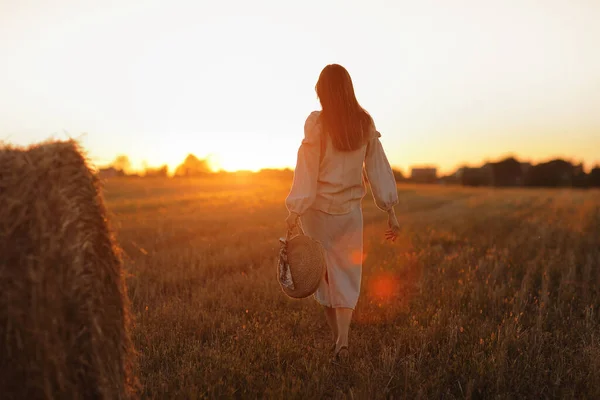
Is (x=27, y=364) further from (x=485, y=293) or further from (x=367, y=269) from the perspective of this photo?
(x=367, y=269)

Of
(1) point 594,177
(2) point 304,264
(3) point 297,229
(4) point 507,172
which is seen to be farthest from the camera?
(4) point 507,172

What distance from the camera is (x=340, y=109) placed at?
12.6 feet

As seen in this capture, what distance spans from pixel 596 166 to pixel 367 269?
7732 centimetres

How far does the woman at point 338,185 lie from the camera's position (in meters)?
3.87

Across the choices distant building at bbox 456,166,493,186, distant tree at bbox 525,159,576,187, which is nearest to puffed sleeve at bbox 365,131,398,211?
distant building at bbox 456,166,493,186

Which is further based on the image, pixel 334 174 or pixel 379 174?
pixel 379 174

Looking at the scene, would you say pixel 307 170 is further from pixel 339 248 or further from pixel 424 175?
pixel 424 175

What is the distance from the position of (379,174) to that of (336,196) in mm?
479

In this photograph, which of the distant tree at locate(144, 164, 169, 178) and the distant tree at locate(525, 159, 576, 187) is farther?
the distant tree at locate(525, 159, 576, 187)

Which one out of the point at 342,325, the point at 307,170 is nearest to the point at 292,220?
the point at 307,170

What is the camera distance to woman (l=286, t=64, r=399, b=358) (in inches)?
152

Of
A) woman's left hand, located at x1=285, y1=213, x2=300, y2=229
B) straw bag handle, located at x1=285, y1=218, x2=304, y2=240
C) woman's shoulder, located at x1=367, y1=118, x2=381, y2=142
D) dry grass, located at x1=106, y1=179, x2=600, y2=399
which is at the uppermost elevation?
woman's shoulder, located at x1=367, y1=118, x2=381, y2=142

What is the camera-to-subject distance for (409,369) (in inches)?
136

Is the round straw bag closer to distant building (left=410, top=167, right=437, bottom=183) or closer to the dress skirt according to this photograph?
the dress skirt
